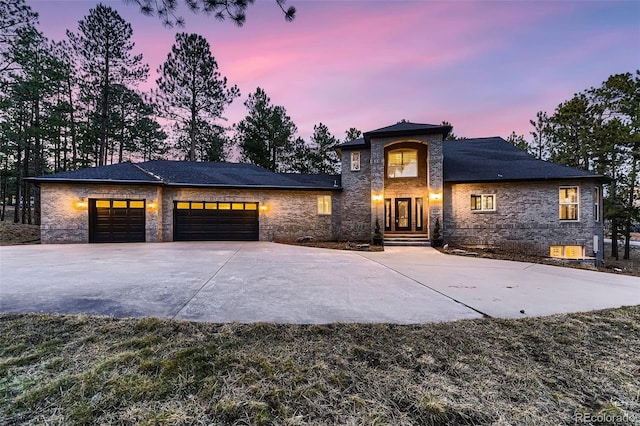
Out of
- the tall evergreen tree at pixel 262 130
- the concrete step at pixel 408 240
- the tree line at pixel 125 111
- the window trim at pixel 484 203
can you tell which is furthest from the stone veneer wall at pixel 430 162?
the tall evergreen tree at pixel 262 130

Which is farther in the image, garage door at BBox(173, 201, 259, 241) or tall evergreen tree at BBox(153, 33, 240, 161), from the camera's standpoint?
tall evergreen tree at BBox(153, 33, 240, 161)

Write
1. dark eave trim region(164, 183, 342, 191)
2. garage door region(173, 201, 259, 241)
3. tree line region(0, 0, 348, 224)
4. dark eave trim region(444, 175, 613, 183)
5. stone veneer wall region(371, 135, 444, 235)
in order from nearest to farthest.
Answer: dark eave trim region(444, 175, 613, 183), stone veneer wall region(371, 135, 444, 235), dark eave trim region(164, 183, 342, 191), garage door region(173, 201, 259, 241), tree line region(0, 0, 348, 224)

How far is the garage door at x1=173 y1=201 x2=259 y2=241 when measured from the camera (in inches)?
537

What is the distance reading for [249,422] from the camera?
1.56m

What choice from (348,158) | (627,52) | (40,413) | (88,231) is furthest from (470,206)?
(88,231)

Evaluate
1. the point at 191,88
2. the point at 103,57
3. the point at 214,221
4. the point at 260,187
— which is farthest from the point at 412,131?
the point at 103,57

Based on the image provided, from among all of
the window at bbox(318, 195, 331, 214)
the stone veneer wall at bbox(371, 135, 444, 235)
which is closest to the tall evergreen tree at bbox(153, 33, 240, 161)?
the window at bbox(318, 195, 331, 214)

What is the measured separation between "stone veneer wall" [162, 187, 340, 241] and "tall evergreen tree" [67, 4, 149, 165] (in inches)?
421

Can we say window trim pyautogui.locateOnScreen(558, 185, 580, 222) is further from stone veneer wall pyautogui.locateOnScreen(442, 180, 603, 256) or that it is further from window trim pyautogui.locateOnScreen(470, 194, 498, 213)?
window trim pyautogui.locateOnScreen(470, 194, 498, 213)

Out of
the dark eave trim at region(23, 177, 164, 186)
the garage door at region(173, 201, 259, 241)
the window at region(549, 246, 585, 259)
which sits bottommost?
the window at region(549, 246, 585, 259)

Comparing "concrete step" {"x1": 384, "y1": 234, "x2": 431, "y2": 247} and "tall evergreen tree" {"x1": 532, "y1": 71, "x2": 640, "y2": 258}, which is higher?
"tall evergreen tree" {"x1": 532, "y1": 71, "x2": 640, "y2": 258}

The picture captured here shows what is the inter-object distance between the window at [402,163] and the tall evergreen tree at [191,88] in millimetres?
14213

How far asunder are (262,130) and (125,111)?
33.3ft

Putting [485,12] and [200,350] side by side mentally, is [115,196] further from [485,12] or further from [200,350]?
[485,12]
